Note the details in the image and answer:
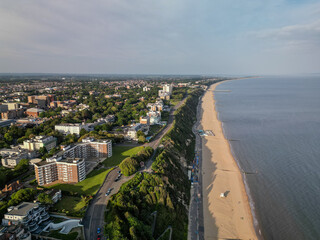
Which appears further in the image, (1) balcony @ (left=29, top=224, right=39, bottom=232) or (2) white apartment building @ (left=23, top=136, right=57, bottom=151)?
(2) white apartment building @ (left=23, top=136, right=57, bottom=151)

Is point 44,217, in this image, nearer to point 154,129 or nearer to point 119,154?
point 119,154

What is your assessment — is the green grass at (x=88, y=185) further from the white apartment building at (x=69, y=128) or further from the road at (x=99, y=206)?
the white apartment building at (x=69, y=128)

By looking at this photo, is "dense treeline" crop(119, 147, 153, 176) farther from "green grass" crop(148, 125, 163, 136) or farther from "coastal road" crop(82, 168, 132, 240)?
"green grass" crop(148, 125, 163, 136)

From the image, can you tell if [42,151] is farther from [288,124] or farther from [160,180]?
[288,124]

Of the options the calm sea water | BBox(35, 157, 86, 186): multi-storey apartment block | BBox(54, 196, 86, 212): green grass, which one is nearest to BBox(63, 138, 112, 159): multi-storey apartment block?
BBox(35, 157, 86, 186): multi-storey apartment block

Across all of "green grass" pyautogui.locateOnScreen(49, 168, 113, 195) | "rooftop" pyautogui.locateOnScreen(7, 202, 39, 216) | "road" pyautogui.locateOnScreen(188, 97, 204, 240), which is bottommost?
"road" pyautogui.locateOnScreen(188, 97, 204, 240)

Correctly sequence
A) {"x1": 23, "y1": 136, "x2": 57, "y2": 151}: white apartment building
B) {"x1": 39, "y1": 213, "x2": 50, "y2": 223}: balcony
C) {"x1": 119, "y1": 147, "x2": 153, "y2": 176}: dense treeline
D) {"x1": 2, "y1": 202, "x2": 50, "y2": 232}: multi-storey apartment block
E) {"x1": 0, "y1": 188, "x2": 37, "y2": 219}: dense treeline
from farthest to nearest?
{"x1": 23, "y1": 136, "x2": 57, "y2": 151}: white apartment building → {"x1": 119, "y1": 147, "x2": 153, "y2": 176}: dense treeline → {"x1": 0, "y1": 188, "x2": 37, "y2": 219}: dense treeline → {"x1": 39, "y1": 213, "x2": 50, "y2": 223}: balcony → {"x1": 2, "y1": 202, "x2": 50, "y2": 232}: multi-storey apartment block

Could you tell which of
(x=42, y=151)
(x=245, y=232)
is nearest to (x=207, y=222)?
(x=245, y=232)

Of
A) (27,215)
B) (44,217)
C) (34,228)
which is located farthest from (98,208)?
(27,215)
